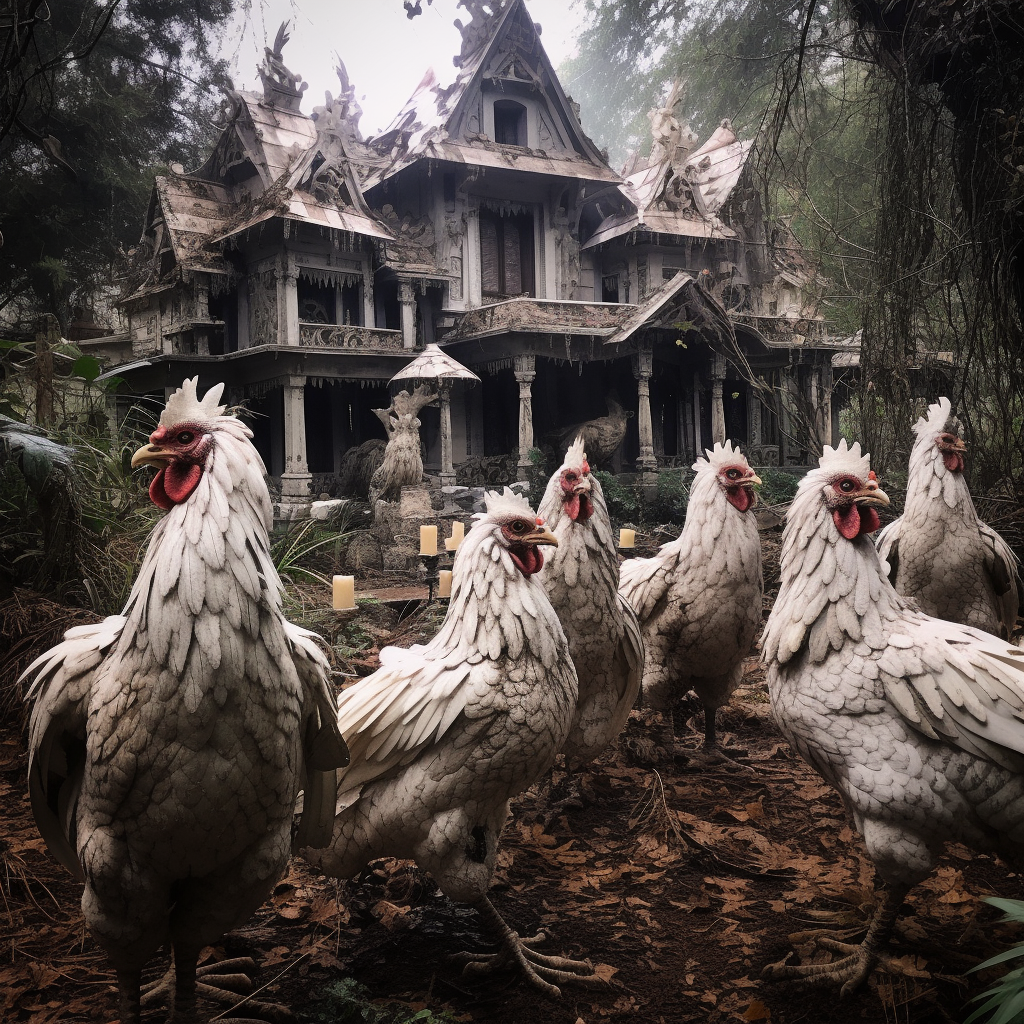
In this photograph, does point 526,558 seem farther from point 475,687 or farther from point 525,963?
point 525,963

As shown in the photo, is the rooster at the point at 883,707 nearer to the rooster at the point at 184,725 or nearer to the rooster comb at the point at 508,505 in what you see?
the rooster comb at the point at 508,505

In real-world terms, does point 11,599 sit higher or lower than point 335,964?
higher

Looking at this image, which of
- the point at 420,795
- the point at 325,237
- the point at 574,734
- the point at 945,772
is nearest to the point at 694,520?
the point at 574,734

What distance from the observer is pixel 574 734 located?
10.5 feet

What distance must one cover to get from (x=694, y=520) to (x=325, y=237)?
1026cm

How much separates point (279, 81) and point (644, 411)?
9.17 meters

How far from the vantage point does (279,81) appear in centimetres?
1353

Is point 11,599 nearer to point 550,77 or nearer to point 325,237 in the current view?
point 325,237

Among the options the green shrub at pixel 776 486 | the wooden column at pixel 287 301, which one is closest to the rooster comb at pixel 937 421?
the green shrub at pixel 776 486

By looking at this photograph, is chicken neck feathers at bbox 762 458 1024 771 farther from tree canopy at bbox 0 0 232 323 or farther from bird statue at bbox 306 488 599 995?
tree canopy at bbox 0 0 232 323

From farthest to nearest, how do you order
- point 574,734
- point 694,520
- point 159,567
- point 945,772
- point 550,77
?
point 550,77
point 694,520
point 574,734
point 945,772
point 159,567

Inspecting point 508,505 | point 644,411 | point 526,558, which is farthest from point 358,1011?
point 644,411

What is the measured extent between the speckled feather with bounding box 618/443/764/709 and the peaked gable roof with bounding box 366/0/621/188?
11.2 meters

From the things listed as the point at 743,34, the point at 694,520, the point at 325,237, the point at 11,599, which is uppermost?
the point at 743,34
